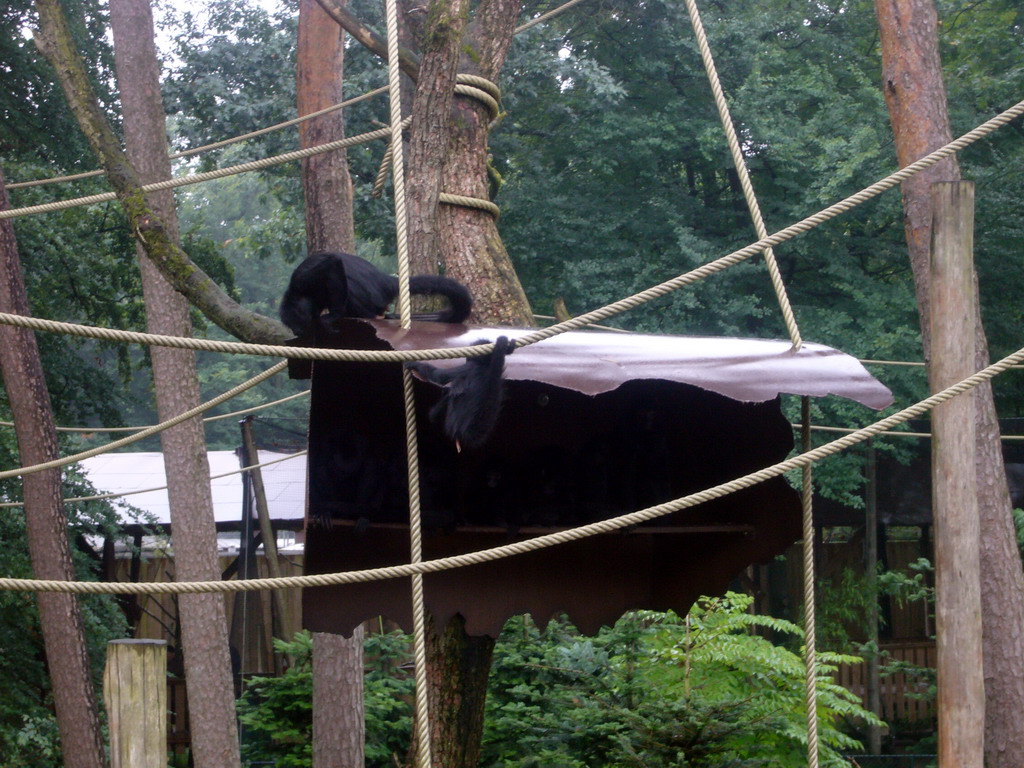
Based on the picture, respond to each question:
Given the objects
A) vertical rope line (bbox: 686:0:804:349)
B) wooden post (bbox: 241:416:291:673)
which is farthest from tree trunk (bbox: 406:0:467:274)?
wooden post (bbox: 241:416:291:673)

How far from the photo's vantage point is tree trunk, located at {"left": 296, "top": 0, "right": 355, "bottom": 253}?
584 centimetres

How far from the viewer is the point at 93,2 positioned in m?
8.77

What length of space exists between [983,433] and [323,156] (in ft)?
13.9

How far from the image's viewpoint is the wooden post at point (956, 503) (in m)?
2.53

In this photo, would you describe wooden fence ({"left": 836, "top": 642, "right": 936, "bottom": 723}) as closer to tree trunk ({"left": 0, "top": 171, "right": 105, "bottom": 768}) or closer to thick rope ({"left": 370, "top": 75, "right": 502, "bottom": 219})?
tree trunk ({"left": 0, "top": 171, "right": 105, "bottom": 768})

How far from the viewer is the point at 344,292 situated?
2697 millimetres

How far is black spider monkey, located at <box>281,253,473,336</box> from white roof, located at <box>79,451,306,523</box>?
20.5ft

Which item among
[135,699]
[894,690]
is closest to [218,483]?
[894,690]

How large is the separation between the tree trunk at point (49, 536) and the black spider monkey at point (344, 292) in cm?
355

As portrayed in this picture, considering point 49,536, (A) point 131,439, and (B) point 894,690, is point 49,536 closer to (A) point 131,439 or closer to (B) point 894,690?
(A) point 131,439

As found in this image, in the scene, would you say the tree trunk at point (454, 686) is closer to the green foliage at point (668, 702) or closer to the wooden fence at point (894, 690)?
the green foliage at point (668, 702)

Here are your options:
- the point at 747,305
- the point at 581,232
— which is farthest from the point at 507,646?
the point at 581,232

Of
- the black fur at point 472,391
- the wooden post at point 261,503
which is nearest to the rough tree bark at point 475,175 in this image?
the black fur at point 472,391

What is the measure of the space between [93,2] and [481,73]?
256 inches
